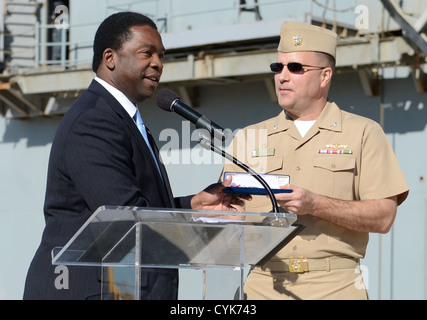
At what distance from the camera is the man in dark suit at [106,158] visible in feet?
10.5

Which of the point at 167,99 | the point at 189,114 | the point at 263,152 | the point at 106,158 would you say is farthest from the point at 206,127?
the point at 263,152

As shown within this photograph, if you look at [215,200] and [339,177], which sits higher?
[339,177]

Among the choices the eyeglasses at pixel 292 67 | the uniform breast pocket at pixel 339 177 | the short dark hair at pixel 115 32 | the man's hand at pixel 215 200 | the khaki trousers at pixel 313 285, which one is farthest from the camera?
the eyeglasses at pixel 292 67

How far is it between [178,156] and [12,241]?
10.8ft

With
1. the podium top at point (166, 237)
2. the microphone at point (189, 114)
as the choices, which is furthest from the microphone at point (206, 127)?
the podium top at point (166, 237)

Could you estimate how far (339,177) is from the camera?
13.8 ft

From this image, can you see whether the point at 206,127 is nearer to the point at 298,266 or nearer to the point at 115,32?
Result: the point at 115,32

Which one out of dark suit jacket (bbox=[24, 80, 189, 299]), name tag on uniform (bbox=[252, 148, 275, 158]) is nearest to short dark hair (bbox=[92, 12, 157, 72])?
dark suit jacket (bbox=[24, 80, 189, 299])

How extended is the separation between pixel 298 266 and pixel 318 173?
447 millimetres

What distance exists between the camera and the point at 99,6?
43.5 ft

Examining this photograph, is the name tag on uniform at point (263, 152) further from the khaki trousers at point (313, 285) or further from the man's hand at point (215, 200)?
the khaki trousers at point (313, 285)

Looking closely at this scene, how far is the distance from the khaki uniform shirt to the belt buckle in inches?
1.3

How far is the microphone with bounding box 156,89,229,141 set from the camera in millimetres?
3266
